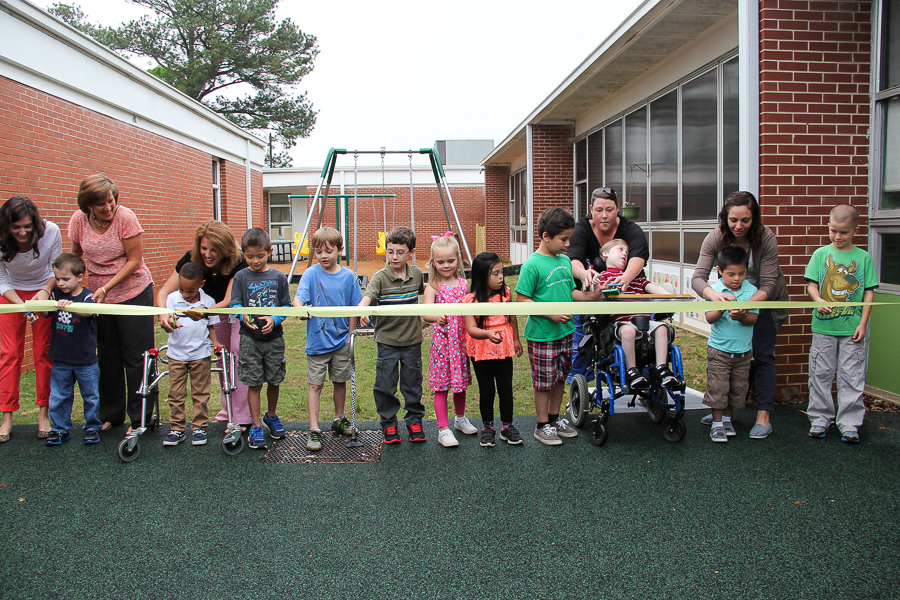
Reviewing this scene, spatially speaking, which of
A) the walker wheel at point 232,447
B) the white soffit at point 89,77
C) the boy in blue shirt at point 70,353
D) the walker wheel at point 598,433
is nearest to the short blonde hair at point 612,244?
the walker wheel at point 598,433

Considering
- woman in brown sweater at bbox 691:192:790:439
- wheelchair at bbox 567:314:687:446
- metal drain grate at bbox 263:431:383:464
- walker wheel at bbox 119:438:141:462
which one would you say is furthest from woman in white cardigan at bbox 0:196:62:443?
woman in brown sweater at bbox 691:192:790:439

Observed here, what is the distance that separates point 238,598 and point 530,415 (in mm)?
2925

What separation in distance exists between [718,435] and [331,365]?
2.74m

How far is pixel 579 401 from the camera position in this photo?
4559mm

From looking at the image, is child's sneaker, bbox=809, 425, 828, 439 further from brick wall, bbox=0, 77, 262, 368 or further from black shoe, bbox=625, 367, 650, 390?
brick wall, bbox=0, 77, 262, 368

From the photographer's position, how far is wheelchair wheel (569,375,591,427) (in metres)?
4.41

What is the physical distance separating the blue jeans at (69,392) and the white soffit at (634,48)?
654 centimetres

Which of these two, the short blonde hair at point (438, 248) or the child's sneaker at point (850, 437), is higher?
the short blonde hair at point (438, 248)

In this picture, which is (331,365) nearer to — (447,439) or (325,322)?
(325,322)

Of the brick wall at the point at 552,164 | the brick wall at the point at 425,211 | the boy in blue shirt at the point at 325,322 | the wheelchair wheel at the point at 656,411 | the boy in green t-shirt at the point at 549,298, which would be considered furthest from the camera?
the brick wall at the point at 425,211

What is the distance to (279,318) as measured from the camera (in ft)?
13.9

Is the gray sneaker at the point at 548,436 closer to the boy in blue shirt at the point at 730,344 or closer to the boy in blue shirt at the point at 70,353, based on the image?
the boy in blue shirt at the point at 730,344

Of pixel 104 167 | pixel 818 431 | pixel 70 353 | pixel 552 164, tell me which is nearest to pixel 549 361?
pixel 818 431

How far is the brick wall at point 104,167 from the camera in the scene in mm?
7438
